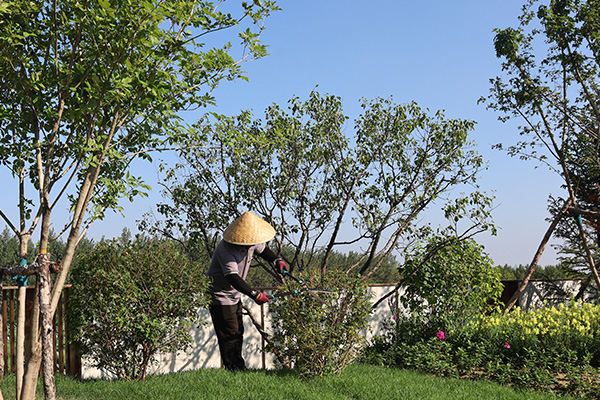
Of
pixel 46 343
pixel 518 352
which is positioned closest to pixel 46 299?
pixel 46 343

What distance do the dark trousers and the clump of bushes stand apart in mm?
2316

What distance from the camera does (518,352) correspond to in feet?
28.0

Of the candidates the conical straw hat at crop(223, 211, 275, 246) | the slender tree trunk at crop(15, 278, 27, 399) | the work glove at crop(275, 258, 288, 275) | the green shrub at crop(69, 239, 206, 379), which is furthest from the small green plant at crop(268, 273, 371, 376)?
the slender tree trunk at crop(15, 278, 27, 399)

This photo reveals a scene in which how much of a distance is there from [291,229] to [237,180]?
5.27 feet

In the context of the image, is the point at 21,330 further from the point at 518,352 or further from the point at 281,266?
the point at 518,352

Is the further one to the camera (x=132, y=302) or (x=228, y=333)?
(x=228, y=333)

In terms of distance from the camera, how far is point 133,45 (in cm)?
561

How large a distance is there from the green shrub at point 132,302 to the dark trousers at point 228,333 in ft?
2.73

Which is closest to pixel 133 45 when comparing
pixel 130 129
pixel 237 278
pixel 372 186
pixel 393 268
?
pixel 130 129

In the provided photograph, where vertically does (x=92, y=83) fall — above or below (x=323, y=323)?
above

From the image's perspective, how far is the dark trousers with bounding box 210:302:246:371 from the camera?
27.0 ft

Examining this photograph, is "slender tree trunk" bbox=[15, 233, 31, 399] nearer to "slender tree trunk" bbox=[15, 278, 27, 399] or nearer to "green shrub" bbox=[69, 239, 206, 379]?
"slender tree trunk" bbox=[15, 278, 27, 399]

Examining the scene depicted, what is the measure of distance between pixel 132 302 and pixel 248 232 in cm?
187

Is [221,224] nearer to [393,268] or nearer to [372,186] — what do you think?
[372,186]
